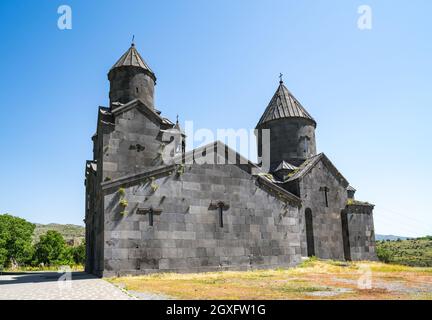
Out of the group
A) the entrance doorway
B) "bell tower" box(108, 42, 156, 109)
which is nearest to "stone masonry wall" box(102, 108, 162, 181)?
"bell tower" box(108, 42, 156, 109)

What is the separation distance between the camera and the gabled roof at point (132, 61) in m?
20.3

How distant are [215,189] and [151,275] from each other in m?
5.13

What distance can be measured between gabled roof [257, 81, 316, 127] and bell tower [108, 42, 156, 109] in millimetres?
10085

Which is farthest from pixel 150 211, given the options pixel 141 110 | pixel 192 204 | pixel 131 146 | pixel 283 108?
pixel 283 108

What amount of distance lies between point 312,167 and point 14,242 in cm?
3252

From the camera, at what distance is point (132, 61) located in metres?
20.4

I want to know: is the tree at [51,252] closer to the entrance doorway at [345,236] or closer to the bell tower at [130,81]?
the bell tower at [130,81]

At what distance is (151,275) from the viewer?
49.4ft

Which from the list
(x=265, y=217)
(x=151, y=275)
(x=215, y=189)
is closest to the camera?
(x=151, y=275)

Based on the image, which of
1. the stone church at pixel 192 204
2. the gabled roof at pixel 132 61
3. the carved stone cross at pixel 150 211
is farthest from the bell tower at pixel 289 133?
the carved stone cross at pixel 150 211

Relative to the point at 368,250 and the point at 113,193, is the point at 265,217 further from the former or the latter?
the point at 368,250

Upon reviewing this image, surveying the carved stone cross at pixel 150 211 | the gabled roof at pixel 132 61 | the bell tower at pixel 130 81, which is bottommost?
the carved stone cross at pixel 150 211

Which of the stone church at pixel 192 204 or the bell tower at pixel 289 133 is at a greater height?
the bell tower at pixel 289 133
